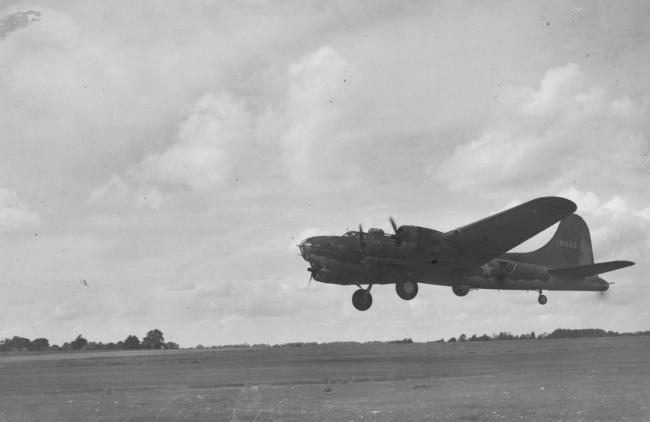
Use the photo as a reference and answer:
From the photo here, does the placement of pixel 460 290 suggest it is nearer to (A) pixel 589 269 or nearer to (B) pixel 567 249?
(A) pixel 589 269

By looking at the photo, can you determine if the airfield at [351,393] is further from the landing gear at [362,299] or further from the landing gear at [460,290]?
the landing gear at [460,290]

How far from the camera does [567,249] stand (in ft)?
138

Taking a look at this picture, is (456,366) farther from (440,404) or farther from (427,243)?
(440,404)

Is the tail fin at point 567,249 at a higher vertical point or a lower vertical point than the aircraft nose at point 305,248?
higher

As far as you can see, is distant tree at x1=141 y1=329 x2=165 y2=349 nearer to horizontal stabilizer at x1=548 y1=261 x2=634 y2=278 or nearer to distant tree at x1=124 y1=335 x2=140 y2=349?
distant tree at x1=124 y1=335 x2=140 y2=349

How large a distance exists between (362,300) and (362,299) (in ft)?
0.16

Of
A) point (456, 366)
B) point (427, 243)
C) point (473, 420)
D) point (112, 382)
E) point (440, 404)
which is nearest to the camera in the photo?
point (473, 420)

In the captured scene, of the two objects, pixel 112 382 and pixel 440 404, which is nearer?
pixel 440 404

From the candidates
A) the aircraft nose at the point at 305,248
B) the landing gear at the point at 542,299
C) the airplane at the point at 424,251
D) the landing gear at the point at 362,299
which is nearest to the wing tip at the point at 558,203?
A: the airplane at the point at 424,251

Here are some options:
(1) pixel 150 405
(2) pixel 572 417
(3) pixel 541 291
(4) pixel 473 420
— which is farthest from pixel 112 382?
(3) pixel 541 291

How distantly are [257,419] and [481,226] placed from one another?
19.0 meters

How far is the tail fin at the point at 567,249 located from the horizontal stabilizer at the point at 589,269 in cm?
90

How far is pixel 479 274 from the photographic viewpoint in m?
35.4

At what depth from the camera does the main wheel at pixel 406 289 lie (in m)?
31.8
